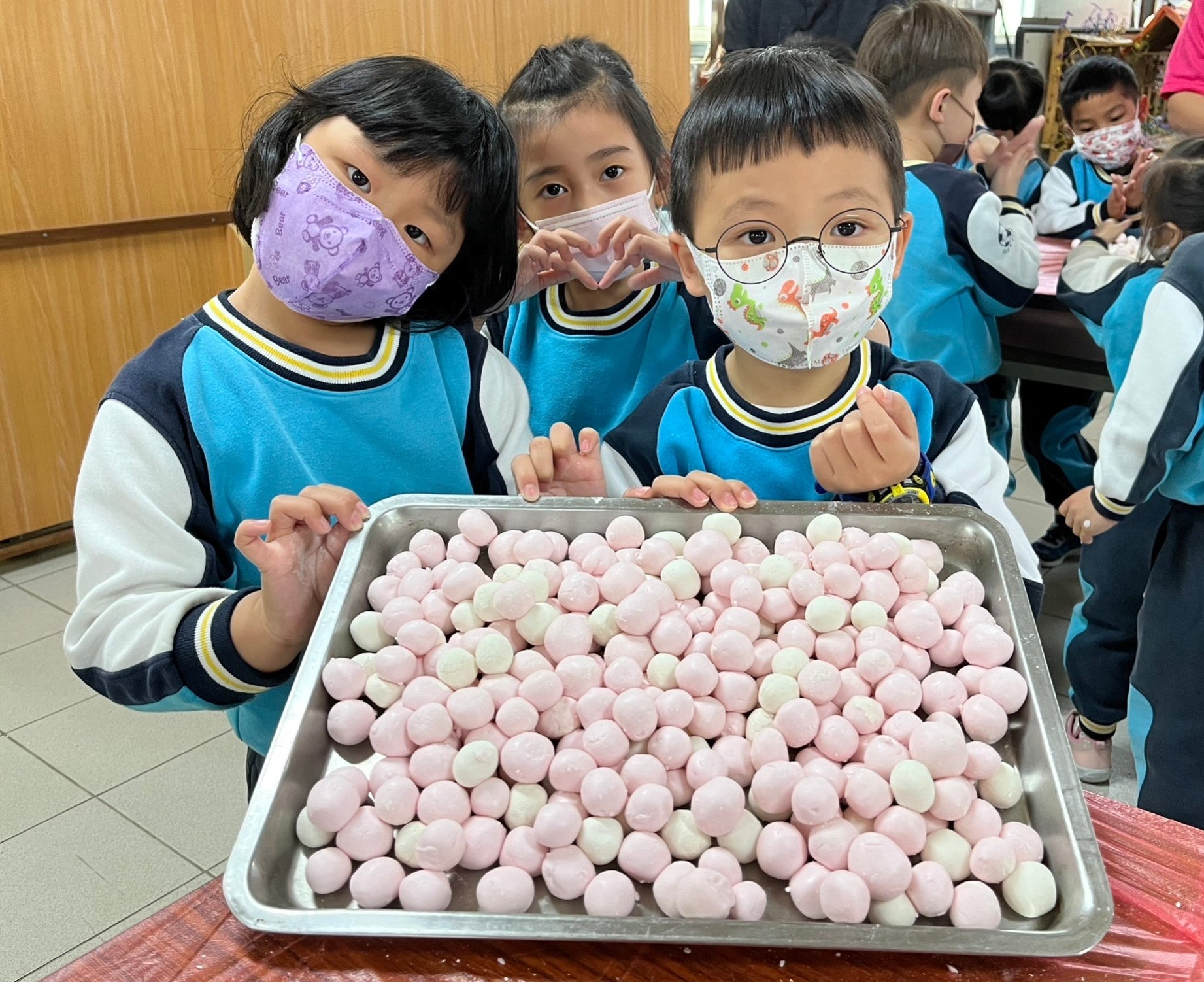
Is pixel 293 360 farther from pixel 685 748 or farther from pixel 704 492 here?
pixel 685 748

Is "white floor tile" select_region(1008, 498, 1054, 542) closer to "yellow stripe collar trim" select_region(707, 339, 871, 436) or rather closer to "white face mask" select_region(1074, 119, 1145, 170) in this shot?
"white face mask" select_region(1074, 119, 1145, 170)

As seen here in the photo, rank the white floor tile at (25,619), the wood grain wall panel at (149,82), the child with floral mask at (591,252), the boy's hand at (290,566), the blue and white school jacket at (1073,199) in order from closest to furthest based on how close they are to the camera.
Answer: the boy's hand at (290,566) < the child with floral mask at (591,252) < the white floor tile at (25,619) < the wood grain wall panel at (149,82) < the blue and white school jacket at (1073,199)

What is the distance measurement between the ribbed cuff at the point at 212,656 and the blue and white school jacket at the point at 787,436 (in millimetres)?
437

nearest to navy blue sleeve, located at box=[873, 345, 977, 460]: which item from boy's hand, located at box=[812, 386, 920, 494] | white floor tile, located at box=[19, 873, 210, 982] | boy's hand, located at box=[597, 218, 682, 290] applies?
boy's hand, located at box=[812, 386, 920, 494]

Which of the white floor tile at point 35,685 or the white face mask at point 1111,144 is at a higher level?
the white face mask at point 1111,144

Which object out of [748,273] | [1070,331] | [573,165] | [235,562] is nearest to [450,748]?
[235,562]

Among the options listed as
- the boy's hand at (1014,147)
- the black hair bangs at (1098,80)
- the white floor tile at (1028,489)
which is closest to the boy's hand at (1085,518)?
the boy's hand at (1014,147)

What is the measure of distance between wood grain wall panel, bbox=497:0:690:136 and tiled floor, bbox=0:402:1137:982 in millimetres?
2266

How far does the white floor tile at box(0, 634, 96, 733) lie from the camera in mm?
2348

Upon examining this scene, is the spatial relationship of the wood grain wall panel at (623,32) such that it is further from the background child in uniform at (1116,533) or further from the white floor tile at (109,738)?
the white floor tile at (109,738)

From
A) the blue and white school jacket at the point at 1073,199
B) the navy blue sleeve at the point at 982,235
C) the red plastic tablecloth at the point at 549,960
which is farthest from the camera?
the blue and white school jacket at the point at 1073,199

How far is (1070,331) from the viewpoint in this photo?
7.37 feet

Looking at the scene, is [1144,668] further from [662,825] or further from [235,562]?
[235,562]

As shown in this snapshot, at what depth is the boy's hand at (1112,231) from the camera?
109 inches
